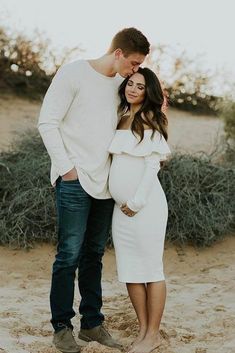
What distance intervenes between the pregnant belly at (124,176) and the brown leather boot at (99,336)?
31.0 inches

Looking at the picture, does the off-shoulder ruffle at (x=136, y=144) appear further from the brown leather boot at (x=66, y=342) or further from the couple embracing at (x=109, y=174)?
the brown leather boot at (x=66, y=342)

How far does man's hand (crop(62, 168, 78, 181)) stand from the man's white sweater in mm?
21

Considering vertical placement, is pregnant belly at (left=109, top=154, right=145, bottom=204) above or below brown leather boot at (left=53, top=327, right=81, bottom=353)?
above

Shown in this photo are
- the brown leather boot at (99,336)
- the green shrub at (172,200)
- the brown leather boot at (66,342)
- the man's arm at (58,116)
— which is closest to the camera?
the man's arm at (58,116)

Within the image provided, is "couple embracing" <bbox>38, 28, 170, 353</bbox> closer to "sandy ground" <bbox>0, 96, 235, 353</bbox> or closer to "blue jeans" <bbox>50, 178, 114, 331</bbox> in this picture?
"blue jeans" <bbox>50, 178, 114, 331</bbox>

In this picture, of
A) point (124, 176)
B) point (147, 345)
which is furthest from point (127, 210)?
point (147, 345)

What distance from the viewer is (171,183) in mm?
6980

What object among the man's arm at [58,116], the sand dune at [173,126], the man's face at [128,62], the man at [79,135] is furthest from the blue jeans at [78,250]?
the sand dune at [173,126]

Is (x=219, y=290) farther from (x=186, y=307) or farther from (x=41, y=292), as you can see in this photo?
(x=41, y=292)

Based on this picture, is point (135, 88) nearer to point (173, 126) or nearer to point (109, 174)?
point (109, 174)

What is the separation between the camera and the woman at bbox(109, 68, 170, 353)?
12.8ft

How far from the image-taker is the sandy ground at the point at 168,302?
433 centimetres

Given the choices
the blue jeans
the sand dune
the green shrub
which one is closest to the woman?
the blue jeans

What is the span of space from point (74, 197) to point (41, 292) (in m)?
1.97
